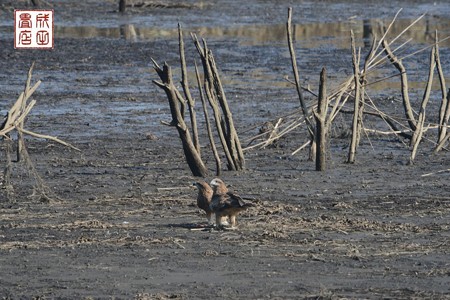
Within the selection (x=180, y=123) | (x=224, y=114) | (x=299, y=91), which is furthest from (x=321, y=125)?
(x=180, y=123)

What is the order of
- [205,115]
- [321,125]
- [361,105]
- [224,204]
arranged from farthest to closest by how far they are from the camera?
[361,105], [205,115], [321,125], [224,204]

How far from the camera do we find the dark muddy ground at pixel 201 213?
27.1ft

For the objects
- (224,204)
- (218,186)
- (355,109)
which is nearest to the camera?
(224,204)

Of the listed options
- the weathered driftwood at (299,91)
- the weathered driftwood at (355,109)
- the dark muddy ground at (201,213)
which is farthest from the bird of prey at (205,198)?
the weathered driftwood at (355,109)

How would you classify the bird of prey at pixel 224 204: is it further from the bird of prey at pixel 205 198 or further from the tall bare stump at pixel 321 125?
the tall bare stump at pixel 321 125

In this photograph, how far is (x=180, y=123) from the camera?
42.5 feet

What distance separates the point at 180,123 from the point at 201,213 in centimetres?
239

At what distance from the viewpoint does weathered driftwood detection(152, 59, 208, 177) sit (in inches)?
504

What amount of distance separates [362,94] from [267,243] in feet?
17.6

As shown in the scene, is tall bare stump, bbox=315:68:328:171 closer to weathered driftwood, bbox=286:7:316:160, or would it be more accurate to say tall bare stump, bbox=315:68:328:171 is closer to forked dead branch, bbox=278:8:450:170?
forked dead branch, bbox=278:8:450:170

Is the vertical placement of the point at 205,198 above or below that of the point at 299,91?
below

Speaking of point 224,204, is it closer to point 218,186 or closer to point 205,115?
point 218,186

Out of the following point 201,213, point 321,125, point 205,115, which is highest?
point 205,115

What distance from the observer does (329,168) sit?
45.0ft
